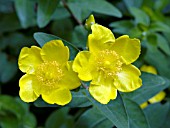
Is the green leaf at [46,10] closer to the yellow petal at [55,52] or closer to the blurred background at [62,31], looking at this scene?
the blurred background at [62,31]

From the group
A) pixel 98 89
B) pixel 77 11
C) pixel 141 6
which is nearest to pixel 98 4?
pixel 77 11

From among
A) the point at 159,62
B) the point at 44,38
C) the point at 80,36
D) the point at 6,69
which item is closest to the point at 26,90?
the point at 44,38

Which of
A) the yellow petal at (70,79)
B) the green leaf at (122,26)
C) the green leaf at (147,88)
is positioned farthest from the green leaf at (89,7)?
the yellow petal at (70,79)

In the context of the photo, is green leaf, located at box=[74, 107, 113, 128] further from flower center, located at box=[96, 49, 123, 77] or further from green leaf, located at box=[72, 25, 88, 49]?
green leaf, located at box=[72, 25, 88, 49]

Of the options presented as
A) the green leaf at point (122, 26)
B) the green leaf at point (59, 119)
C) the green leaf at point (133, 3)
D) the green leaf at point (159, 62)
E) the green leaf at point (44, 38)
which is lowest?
the green leaf at point (59, 119)

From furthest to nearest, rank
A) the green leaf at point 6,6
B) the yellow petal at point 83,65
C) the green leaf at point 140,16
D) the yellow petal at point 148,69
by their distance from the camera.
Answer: the green leaf at point 6,6, the yellow petal at point 148,69, the green leaf at point 140,16, the yellow petal at point 83,65

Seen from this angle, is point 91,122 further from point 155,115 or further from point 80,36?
point 80,36

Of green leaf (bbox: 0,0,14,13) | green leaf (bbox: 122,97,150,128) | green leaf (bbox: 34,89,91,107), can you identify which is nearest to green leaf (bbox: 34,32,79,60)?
green leaf (bbox: 34,89,91,107)

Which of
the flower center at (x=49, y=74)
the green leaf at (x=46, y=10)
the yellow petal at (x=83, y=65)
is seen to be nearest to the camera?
the yellow petal at (x=83, y=65)
